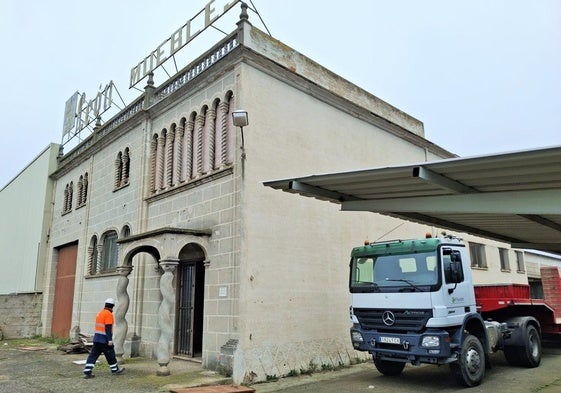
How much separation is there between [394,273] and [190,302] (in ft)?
18.8

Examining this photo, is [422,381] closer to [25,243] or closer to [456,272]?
[456,272]

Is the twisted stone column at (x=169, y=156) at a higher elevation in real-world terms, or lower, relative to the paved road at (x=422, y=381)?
higher

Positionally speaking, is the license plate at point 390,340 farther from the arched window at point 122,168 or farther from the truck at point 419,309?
the arched window at point 122,168

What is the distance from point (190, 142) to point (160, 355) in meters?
5.84

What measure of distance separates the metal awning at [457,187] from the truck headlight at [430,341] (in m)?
2.18

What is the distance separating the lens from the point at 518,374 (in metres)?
10.2

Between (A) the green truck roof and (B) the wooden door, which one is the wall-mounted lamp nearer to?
(A) the green truck roof

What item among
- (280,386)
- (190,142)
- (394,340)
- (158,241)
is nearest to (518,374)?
(394,340)

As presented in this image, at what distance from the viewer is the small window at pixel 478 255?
1981 cm

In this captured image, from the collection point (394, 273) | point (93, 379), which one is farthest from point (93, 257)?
point (394, 273)

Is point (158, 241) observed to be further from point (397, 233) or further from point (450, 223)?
point (397, 233)

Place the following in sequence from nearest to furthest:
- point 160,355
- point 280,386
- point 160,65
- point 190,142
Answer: point 280,386 < point 160,355 < point 190,142 < point 160,65

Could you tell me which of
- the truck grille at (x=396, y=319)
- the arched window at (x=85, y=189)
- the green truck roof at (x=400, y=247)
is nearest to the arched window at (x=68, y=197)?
the arched window at (x=85, y=189)

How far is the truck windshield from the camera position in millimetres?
8891
